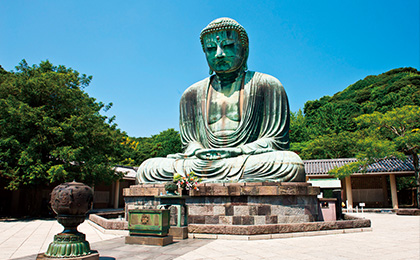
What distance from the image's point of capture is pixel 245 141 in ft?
29.6

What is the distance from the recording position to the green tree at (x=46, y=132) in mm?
13062

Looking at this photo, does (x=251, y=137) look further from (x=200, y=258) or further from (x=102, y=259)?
(x=102, y=259)

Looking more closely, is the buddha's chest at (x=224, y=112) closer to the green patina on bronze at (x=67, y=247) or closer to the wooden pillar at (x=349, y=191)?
the green patina on bronze at (x=67, y=247)

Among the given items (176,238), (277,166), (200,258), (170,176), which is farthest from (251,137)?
(200,258)

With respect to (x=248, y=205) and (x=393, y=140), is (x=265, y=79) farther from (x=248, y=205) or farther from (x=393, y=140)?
(x=393, y=140)

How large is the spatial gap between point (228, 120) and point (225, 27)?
2708 mm

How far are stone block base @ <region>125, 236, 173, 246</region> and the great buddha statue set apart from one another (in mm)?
2624

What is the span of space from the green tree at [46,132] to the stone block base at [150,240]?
840 centimetres

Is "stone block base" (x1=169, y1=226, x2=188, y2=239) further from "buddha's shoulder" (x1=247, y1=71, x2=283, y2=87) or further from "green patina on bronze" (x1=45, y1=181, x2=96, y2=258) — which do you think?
"buddha's shoulder" (x1=247, y1=71, x2=283, y2=87)

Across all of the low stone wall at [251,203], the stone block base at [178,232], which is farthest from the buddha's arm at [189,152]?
the stone block base at [178,232]

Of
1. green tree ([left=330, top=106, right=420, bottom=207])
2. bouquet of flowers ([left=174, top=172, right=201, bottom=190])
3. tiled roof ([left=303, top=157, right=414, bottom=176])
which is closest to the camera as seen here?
bouquet of flowers ([left=174, top=172, right=201, bottom=190])

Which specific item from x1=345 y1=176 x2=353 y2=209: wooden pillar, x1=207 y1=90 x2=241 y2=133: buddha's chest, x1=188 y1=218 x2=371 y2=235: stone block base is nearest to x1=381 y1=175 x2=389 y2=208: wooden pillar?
x1=345 y1=176 x2=353 y2=209: wooden pillar

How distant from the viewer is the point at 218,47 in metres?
9.56

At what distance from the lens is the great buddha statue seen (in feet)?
26.6
